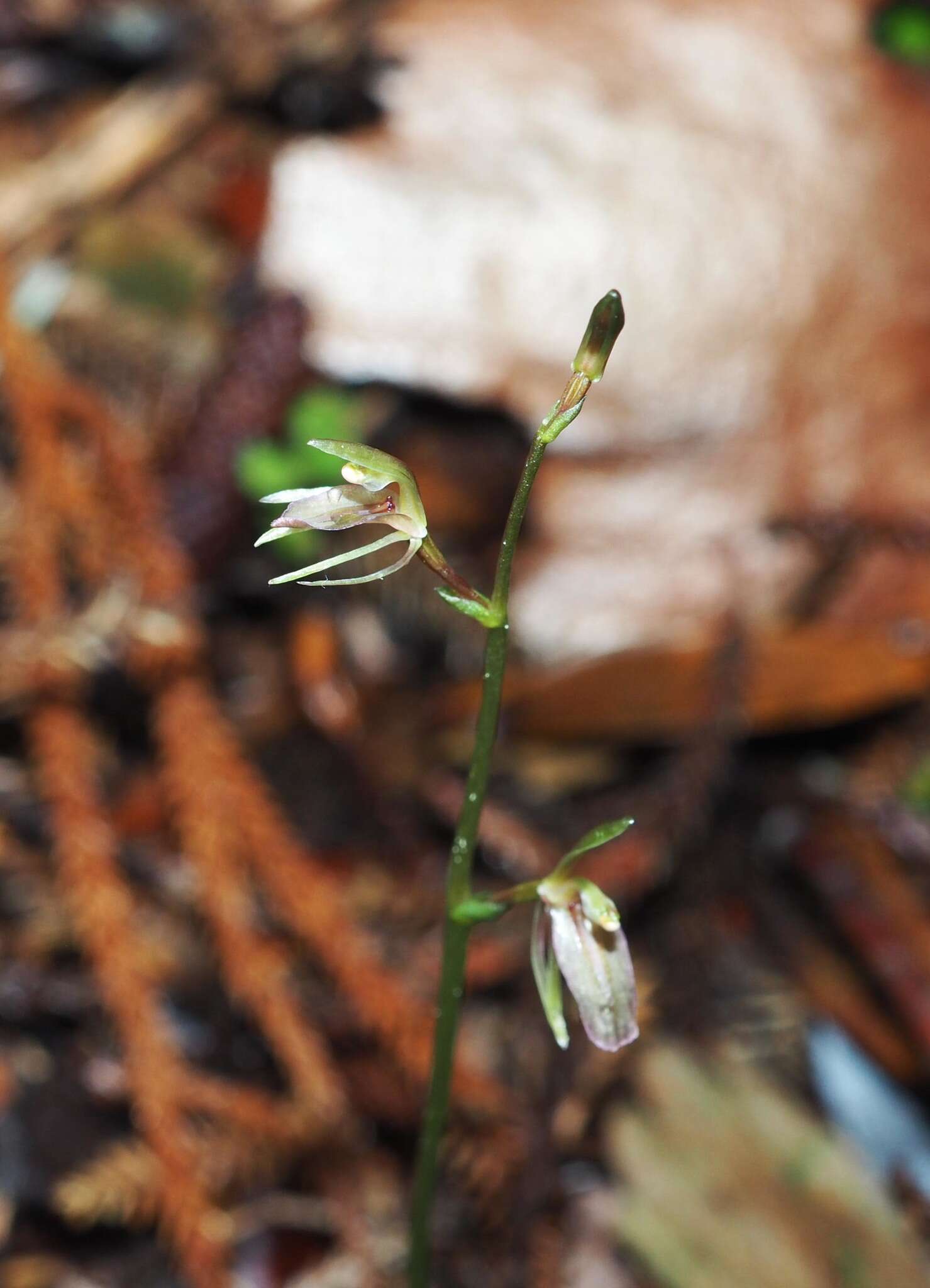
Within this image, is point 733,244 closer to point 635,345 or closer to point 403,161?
point 635,345

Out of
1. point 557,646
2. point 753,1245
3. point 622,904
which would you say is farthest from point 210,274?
point 753,1245

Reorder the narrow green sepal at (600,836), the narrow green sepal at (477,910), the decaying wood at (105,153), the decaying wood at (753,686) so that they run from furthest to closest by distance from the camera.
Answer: the decaying wood at (105,153), the decaying wood at (753,686), the narrow green sepal at (477,910), the narrow green sepal at (600,836)

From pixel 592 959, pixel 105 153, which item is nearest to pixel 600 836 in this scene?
pixel 592 959

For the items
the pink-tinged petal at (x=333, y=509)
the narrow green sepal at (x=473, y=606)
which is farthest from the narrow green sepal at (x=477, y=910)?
the pink-tinged petal at (x=333, y=509)

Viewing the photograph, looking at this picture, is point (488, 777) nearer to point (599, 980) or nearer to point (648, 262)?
point (599, 980)

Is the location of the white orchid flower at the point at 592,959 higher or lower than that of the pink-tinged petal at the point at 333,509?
lower

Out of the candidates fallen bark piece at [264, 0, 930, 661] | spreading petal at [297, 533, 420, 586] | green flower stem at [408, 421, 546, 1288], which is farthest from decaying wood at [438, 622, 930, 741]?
spreading petal at [297, 533, 420, 586]

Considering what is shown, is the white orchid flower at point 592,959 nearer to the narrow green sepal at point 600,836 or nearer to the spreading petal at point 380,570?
the narrow green sepal at point 600,836

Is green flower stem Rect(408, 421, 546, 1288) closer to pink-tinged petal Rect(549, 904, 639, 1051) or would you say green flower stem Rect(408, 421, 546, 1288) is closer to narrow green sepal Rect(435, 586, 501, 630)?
narrow green sepal Rect(435, 586, 501, 630)
